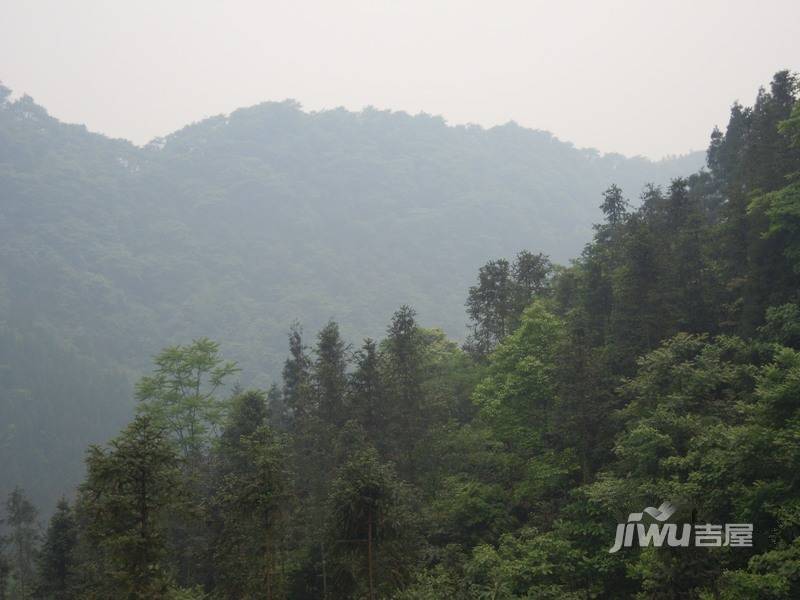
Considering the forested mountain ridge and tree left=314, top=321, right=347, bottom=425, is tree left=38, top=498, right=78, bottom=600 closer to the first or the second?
tree left=314, top=321, right=347, bottom=425

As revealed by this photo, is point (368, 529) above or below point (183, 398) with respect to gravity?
below

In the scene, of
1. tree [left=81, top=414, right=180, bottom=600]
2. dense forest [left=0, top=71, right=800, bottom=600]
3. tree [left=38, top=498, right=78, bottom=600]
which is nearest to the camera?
tree [left=81, top=414, right=180, bottom=600]

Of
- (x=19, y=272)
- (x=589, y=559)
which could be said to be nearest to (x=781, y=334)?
(x=589, y=559)

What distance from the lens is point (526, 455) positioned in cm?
3469

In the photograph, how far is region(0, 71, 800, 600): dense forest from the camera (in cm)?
1892

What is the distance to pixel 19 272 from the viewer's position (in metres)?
156

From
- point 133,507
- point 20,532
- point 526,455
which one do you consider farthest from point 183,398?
point 20,532

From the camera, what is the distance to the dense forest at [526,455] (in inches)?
745

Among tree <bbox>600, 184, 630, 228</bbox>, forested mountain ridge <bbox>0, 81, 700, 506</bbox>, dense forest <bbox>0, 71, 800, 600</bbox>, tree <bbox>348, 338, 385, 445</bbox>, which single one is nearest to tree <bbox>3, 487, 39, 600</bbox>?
dense forest <bbox>0, 71, 800, 600</bbox>

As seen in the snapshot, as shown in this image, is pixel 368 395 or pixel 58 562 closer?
pixel 58 562

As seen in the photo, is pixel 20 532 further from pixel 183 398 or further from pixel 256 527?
pixel 256 527

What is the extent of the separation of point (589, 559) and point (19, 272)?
16608 centimetres

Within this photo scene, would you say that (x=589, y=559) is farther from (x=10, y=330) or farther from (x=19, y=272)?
(x=19, y=272)

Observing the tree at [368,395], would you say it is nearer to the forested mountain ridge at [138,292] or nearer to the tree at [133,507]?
the tree at [133,507]
